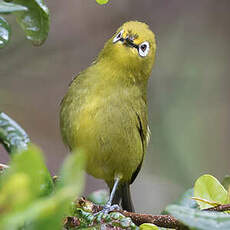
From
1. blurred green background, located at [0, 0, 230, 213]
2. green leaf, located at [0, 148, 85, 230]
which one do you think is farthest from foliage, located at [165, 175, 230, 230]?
blurred green background, located at [0, 0, 230, 213]

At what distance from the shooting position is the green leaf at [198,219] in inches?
42.7

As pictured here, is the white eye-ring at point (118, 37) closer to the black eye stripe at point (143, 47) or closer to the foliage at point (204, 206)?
the black eye stripe at point (143, 47)

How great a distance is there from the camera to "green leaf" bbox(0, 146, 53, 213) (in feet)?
2.51

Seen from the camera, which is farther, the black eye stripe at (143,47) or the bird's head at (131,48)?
the black eye stripe at (143,47)

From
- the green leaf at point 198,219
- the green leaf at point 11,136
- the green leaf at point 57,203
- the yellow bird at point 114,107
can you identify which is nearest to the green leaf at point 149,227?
the green leaf at point 198,219

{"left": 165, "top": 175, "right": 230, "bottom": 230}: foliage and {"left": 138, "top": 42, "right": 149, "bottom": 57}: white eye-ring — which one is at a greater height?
{"left": 138, "top": 42, "right": 149, "bottom": 57}: white eye-ring

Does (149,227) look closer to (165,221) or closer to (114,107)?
(165,221)

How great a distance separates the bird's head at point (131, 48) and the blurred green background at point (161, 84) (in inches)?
108

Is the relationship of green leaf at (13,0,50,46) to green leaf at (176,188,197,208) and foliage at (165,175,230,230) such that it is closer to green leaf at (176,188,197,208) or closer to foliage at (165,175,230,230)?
foliage at (165,175,230,230)

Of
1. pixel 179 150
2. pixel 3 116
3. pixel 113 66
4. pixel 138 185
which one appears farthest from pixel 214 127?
pixel 3 116

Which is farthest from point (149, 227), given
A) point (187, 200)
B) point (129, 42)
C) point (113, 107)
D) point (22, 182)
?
point (129, 42)

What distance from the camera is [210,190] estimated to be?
6.01 feet

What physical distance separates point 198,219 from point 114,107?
209 centimetres

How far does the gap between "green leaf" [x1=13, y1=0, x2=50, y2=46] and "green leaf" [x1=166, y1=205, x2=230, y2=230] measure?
827mm
